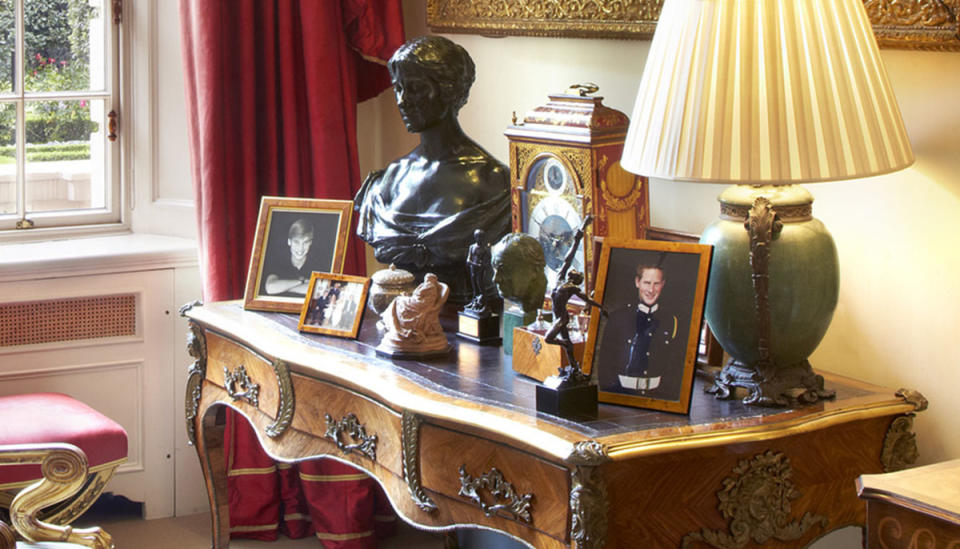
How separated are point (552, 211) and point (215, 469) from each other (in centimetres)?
128

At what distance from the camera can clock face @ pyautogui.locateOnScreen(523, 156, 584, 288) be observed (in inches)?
95.0

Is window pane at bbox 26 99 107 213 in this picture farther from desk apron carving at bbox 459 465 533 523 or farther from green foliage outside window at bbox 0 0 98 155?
desk apron carving at bbox 459 465 533 523

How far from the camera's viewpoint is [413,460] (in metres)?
2.16

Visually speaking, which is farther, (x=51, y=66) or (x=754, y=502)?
(x=51, y=66)

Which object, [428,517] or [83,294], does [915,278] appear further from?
[83,294]

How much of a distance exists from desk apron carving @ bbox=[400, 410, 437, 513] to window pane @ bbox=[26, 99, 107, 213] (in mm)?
2038

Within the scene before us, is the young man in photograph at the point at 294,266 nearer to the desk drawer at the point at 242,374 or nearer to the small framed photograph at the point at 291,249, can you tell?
the small framed photograph at the point at 291,249

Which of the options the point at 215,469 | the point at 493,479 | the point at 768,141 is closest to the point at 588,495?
the point at 493,479

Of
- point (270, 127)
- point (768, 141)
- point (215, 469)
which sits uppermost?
point (270, 127)

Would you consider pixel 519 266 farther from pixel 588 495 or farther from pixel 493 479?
pixel 588 495

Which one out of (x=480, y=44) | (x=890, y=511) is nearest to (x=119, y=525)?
(x=480, y=44)

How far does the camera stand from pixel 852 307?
2.28 metres

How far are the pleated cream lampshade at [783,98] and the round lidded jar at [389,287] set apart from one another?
2.77ft

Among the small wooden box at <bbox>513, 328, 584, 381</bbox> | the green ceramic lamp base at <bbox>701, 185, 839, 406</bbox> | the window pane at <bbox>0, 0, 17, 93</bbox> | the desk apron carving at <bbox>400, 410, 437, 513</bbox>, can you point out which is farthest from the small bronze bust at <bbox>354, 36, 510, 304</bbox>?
the window pane at <bbox>0, 0, 17, 93</bbox>
